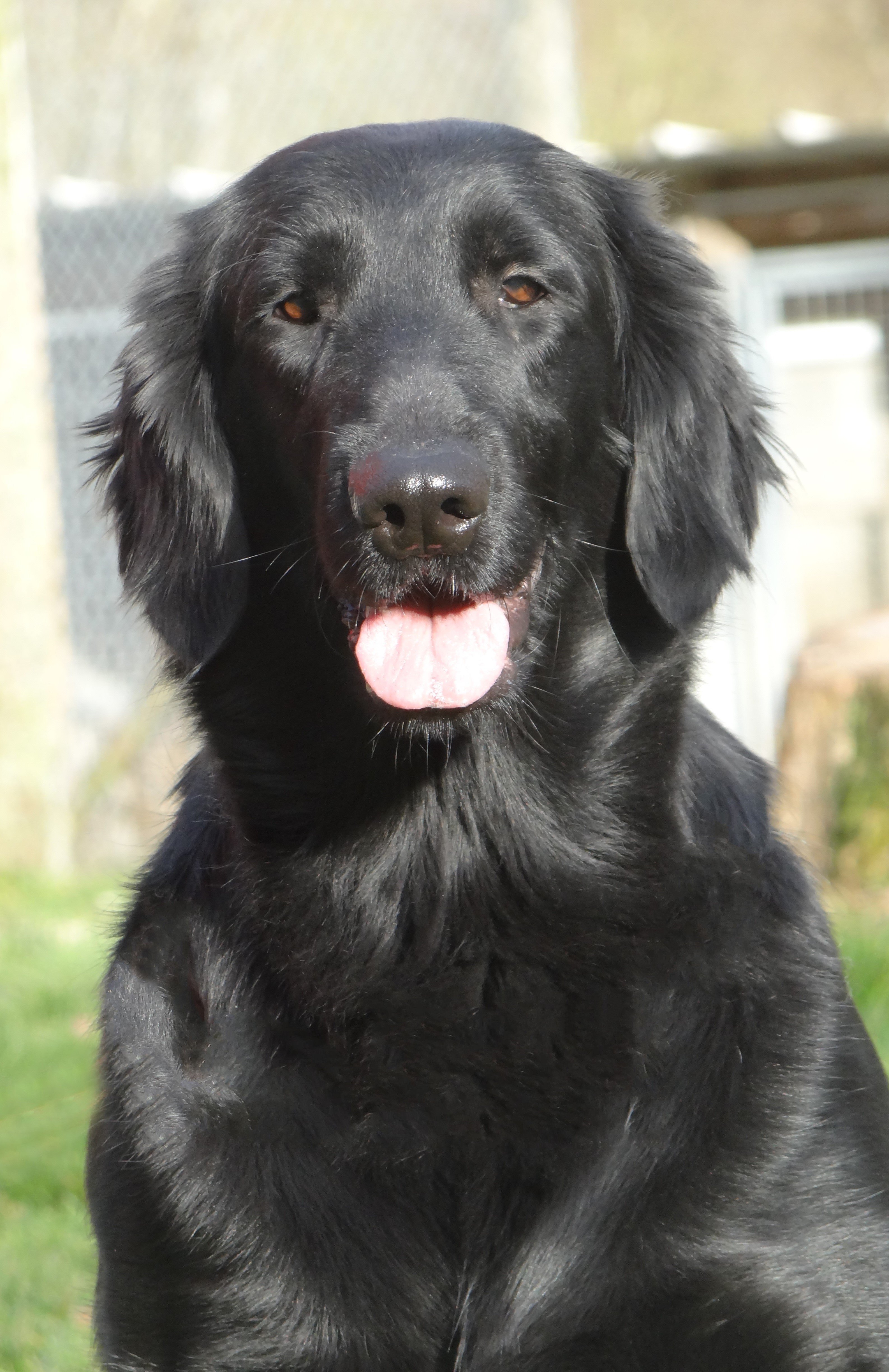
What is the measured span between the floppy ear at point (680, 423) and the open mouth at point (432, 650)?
36cm

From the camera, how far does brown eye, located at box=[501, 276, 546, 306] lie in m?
2.42

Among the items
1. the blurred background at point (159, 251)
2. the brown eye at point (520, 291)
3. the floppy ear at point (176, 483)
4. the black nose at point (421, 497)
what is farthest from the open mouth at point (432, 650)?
the blurred background at point (159, 251)

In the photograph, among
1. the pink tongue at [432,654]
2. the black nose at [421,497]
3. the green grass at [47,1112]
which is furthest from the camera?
the green grass at [47,1112]

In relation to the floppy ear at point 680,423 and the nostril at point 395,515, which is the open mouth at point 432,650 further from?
the floppy ear at point 680,423

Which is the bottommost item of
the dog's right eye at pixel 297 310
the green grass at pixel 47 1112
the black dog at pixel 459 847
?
the green grass at pixel 47 1112

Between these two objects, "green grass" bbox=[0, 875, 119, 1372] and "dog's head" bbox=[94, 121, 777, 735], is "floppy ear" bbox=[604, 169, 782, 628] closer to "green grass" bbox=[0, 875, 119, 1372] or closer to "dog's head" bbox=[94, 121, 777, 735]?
"dog's head" bbox=[94, 121, 777, 735]

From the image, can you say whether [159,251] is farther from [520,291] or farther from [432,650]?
[432,650]

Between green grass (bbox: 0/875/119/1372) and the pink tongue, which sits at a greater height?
the pink tongue

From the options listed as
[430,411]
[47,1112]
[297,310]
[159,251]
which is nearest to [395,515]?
[430,411]

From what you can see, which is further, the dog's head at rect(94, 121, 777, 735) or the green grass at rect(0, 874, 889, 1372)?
the green grass at rect(0, 874, 889, 1372)

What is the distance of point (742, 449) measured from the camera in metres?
2.59

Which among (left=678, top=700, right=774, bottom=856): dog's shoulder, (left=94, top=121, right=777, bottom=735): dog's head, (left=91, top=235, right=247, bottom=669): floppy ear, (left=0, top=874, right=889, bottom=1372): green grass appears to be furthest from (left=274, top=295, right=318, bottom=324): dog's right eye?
(left=0, top=874, right=889, bottom=1372): green grass

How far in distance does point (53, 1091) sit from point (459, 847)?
2374mm

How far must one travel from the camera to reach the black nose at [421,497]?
205 centimetres
